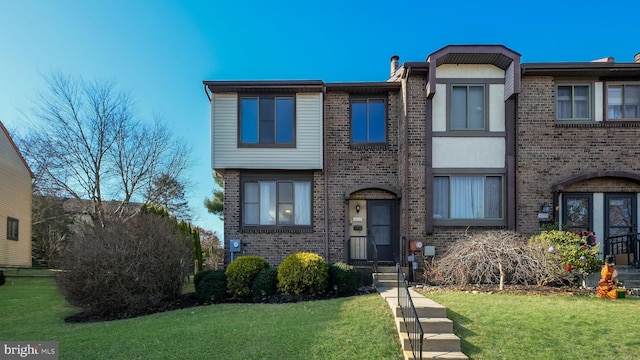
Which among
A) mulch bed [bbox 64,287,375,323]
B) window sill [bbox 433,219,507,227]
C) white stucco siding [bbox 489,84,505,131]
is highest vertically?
white stucco siding [bbox 489,84,505,131]

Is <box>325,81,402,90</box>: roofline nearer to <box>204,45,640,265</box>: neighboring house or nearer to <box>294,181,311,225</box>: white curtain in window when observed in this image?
<box>204,45,640,265</box>: neighboring house

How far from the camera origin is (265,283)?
8.85m

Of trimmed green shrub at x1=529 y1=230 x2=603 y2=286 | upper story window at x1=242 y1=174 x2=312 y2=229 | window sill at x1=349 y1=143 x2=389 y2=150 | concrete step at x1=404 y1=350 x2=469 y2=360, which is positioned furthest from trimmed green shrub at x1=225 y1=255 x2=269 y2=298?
trimmed green shrub at x1=529 y1=230 x2=603 y2=286

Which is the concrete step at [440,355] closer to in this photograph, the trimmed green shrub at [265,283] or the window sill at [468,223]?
the trimmed green shrub at [265,283]

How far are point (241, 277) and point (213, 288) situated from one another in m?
0.74

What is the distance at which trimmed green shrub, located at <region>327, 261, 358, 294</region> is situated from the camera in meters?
8.89

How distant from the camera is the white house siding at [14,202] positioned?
18.0 meters

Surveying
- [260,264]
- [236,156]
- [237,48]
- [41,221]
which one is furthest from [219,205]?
[260,264]

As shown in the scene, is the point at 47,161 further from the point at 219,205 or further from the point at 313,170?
the point at 313,170

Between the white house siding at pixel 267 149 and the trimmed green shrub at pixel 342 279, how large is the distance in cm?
379

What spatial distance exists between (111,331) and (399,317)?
520 cm

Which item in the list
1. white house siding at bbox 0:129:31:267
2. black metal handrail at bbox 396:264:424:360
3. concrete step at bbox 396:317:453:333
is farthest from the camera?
white house siding at bbox 0:129:31:267

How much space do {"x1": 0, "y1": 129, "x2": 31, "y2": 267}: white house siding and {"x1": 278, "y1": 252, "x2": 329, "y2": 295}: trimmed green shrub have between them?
57.1ft

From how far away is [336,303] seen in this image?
7.71 metres
